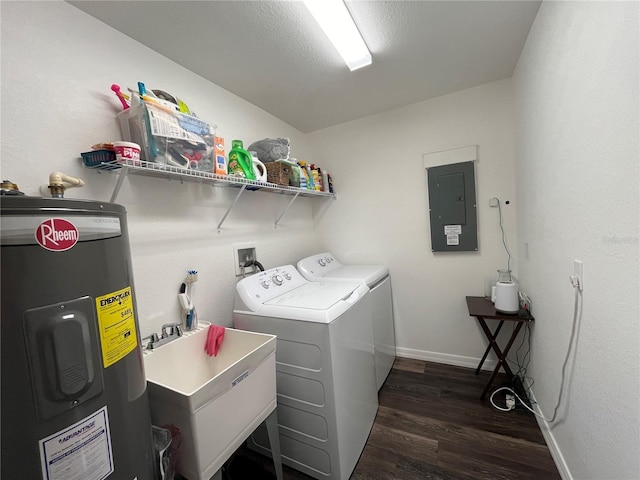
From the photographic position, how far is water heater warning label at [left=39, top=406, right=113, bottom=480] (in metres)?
0.52

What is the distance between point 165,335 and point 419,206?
2.15 m

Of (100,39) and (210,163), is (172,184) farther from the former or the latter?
(100,39)

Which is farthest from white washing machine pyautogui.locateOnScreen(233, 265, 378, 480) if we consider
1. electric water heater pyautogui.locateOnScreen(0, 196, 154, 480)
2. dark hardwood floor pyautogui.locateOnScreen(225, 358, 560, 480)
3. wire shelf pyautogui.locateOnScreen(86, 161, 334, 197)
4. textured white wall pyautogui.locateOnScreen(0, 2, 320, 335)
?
electric water heater pyautogui.locateOnScreen(0, 196, 154, 480)

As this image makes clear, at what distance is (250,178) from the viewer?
1.57m

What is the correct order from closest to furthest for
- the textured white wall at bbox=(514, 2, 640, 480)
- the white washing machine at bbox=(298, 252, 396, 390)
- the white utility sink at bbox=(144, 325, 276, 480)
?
the textured white wall at bbox=(514, 2, 640, 480)
the white utility sink at bbox=(144, 325, 276, 480)
the white washing machine at bbox=(298, 252, 396, 390)


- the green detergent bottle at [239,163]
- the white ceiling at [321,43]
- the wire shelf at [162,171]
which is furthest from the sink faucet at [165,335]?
the white ceiling at [321,43]

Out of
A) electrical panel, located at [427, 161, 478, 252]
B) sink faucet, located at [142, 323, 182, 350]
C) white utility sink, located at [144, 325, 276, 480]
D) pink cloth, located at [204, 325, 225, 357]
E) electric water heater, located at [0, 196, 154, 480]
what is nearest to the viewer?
electric water heater, located at [0, 196, 154, 480]

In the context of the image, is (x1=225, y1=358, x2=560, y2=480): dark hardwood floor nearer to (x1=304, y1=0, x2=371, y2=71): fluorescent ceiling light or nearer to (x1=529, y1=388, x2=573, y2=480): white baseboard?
(x1=529, y1=388, x2=573, y2=480): white baseboard

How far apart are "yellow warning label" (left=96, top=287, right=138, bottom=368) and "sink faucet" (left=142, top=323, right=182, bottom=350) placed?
557 mm

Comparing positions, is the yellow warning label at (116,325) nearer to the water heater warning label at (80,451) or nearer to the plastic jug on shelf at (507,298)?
the water heater warning label at (80,451)

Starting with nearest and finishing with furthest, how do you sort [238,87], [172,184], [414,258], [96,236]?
1. [96,236]
2. [172,184]
3. [238,87]
4. [414,258]

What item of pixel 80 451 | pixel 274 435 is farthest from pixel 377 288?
pixel 80 451

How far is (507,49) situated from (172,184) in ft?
7.34

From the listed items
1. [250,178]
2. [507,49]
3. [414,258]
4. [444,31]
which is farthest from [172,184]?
[507,49]
